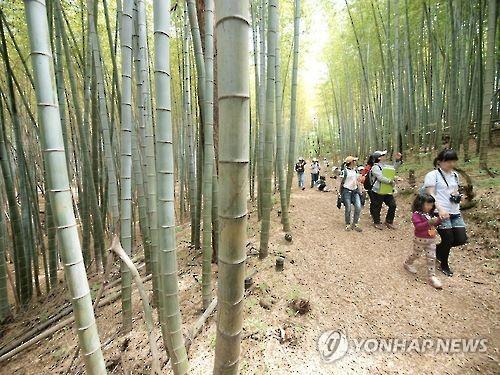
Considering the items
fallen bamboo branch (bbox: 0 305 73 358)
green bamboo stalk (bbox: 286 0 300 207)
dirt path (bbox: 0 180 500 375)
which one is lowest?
fallen bamboo branch (bbox: 0 305 73 358)

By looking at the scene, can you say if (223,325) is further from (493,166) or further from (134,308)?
(493,166)

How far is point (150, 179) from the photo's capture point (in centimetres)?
143

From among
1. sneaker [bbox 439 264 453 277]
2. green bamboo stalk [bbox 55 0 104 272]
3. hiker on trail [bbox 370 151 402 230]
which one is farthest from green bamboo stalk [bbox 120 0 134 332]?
hiker on trail [bbox 370 151 402 230]

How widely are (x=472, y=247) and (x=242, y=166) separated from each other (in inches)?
158

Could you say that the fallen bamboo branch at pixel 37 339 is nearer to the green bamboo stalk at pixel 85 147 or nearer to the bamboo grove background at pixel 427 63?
the green bamboo stalk at pixel 85 147

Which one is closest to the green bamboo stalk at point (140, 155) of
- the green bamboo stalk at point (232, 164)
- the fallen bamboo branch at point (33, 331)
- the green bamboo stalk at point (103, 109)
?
the green bamboo stalk at point (103, 109)

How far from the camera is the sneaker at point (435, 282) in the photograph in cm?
272

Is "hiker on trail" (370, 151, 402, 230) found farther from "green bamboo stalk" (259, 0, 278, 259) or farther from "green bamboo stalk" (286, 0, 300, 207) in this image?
"green bamboo stalk" (259, 0, 278, 259)

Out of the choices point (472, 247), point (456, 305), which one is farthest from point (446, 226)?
point (472, 247)

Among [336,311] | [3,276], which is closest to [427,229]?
[336,311]

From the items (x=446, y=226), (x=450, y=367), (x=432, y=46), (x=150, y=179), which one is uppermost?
(x=432, y=46)

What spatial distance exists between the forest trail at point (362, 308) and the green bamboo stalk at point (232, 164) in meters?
1.58

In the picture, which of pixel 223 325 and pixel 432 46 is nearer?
pixel 223 325

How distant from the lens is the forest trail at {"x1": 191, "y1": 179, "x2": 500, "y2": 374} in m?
1.96
